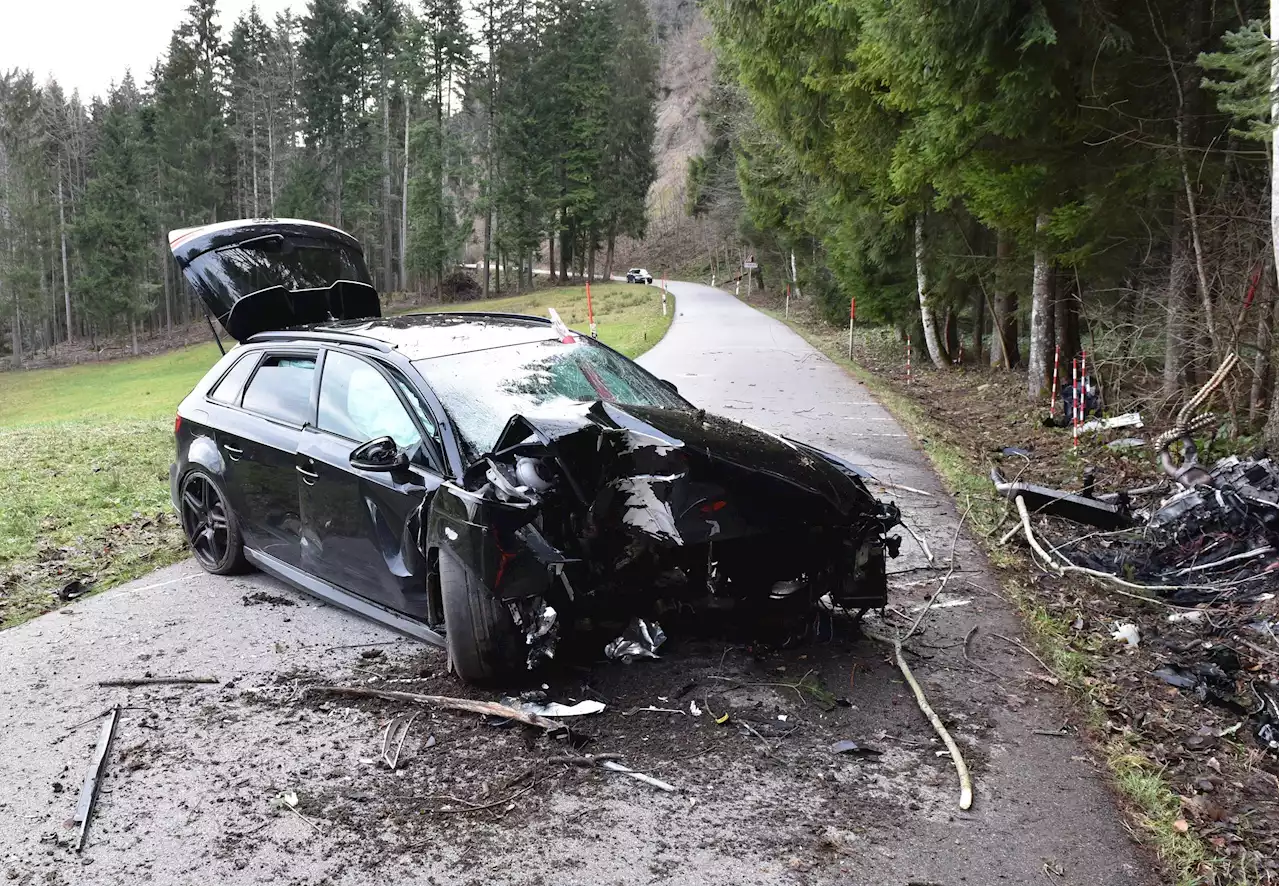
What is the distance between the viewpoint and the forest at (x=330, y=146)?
172 ft

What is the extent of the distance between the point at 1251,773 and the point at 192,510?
615 cm

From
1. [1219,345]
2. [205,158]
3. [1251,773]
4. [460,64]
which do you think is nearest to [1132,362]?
[1219,345]

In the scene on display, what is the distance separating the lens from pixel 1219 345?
29.2 ft

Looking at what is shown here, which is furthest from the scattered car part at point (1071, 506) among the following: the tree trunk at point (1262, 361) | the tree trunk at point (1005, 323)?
the tree trunk at point (1005, 323)

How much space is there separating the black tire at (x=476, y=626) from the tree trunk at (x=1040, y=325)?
11025 mm

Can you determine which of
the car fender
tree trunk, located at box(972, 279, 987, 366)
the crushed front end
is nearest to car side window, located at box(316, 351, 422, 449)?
the crushed front end

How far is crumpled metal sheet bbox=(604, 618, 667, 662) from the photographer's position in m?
4.66

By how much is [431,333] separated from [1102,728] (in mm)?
4045

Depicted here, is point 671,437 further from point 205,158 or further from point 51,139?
point 51,139

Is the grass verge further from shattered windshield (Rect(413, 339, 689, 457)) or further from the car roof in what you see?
the car roof

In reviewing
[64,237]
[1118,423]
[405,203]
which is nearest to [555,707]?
[1118,423]

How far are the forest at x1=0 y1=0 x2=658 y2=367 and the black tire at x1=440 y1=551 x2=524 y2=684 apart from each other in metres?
51.8

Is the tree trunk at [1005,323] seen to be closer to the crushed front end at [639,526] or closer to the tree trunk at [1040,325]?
the tree trunk at [1040,325]

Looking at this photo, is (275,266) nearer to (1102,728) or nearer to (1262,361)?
(1102,728)
